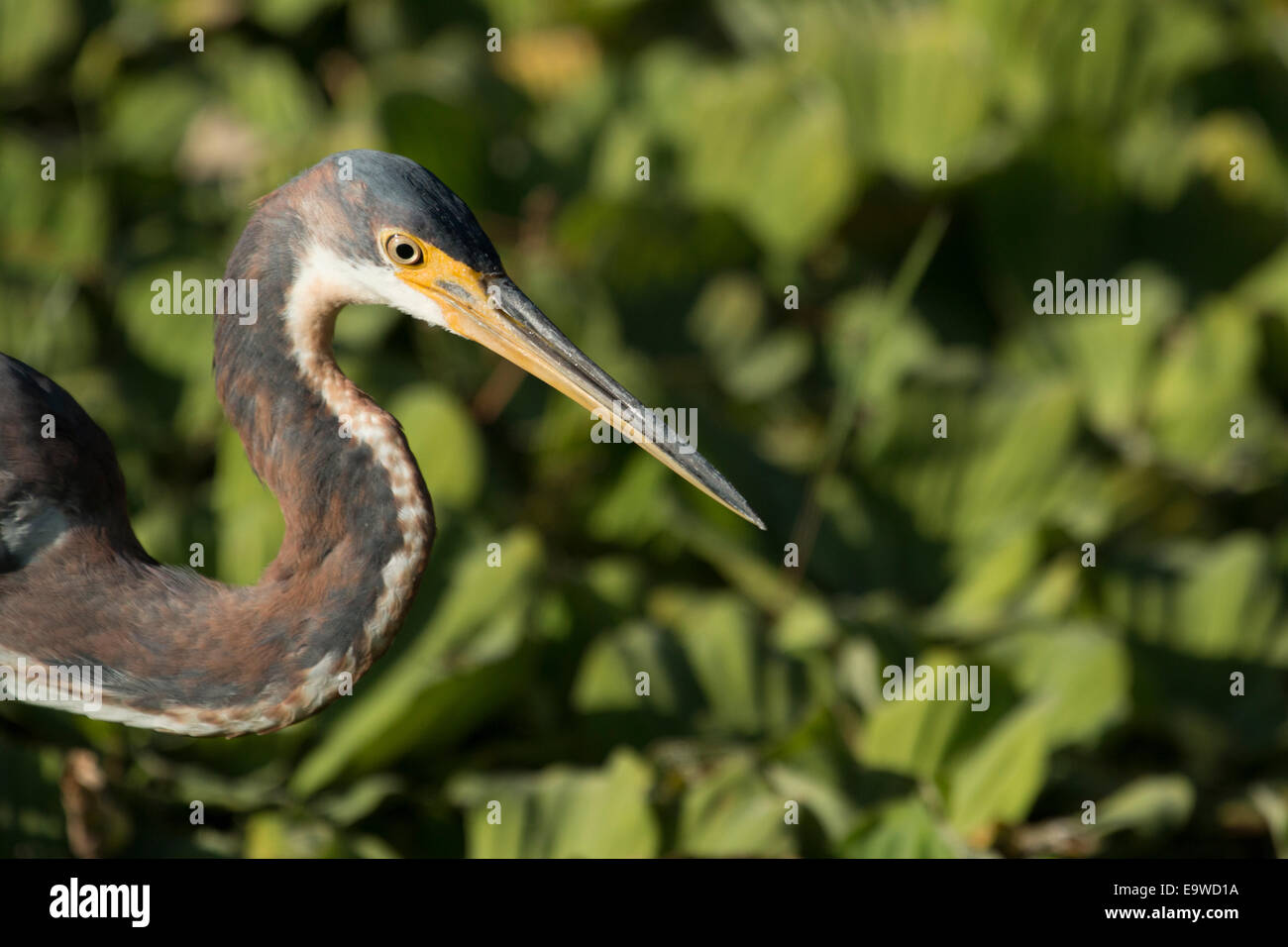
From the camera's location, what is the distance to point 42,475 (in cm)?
188

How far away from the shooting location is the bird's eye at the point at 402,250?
1.75m

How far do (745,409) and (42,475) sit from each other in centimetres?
212

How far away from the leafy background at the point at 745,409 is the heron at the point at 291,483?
2.48ft

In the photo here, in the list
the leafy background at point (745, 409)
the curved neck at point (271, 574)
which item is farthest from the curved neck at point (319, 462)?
the leafy background at point (745, 409)

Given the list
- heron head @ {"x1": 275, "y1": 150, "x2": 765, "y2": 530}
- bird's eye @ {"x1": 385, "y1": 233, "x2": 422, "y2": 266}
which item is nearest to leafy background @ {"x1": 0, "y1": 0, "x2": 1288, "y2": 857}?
heron head @ {"x1": 275, "y1": 150, "x2": 765, "y2": 530}

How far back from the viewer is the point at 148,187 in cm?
394

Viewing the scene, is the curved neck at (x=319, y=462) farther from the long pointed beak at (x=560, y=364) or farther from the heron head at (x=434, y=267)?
the long pointed beak at (x=560, y=364)

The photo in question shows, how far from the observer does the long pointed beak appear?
1828 mm

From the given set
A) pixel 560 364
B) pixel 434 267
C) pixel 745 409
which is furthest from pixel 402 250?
pixel 745 409

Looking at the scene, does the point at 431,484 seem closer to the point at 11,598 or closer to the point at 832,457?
the point at 832,457

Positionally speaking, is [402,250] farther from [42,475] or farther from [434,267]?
[42,475]
